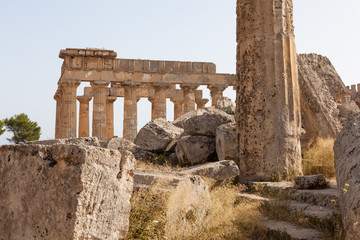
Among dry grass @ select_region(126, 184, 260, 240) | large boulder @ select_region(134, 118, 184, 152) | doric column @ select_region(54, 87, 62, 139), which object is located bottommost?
dry grass @ select_region(126, 184, 260, 240)

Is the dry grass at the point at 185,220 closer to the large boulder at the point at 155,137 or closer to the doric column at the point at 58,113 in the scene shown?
the large boulder at the point at 155,137

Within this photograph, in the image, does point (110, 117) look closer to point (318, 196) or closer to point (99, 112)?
point (99, 112)

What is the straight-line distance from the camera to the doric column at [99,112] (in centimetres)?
2314

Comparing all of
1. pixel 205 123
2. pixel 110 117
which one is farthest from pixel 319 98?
pixel 110 117

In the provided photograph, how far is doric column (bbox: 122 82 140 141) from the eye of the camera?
23.8 meters

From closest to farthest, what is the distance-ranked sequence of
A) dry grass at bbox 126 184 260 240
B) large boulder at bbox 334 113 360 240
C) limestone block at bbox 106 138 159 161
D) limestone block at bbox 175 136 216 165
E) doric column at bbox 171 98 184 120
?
large boulder at bbox 334 113 360 240, dry grass at bbox 126 184 260 240, limestone block at bbox 175 136 216 165, limestone block at bbox 106 138 159 161, doric column at bbox 171 98 184 120

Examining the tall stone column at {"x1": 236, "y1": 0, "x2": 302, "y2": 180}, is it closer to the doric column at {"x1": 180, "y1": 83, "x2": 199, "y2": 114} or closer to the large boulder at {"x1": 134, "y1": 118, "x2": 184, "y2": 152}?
the large boulder at {"x1": 134, "y1": 118, "x2": 184, "y2": 152}

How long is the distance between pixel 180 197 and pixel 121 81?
62.7 feet

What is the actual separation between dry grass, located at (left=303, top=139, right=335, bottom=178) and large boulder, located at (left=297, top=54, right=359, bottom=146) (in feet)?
4.50

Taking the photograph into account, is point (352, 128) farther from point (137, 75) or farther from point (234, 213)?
point (137, 75)

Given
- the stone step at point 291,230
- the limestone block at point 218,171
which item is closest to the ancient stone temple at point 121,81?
the limestone block at point 218,171

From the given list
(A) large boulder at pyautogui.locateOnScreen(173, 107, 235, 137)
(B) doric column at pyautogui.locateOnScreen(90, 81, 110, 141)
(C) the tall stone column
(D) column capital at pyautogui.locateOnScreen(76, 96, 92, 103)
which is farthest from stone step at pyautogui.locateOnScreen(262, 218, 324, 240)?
(D) column capital at pyautogui.locateOnScreen(76, 96, 92, 103)

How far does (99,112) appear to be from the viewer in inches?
922

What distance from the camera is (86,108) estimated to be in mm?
27906
